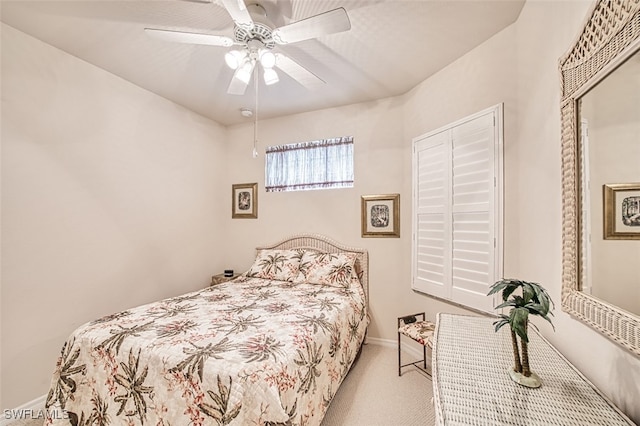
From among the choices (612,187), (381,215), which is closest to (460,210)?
(381,215)

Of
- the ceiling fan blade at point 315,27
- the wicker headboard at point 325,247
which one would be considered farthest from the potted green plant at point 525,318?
the wicker headboard at point 325,247

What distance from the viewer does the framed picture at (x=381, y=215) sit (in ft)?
9.82

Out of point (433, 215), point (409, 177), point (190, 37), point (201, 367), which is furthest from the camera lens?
point (409, 177)

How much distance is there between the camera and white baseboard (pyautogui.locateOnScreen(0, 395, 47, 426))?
1.82 meters

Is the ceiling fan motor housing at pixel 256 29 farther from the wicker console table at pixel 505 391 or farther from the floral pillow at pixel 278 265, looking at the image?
the floral pillow at pixel 278 265

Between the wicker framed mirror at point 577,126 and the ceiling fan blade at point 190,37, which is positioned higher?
the ceiling fan blade at point 190,37

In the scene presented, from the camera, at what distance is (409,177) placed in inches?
114

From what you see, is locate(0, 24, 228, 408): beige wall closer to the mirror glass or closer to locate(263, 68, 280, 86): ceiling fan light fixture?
locate(263, 68, 280, 86): ceiling fan light fixture

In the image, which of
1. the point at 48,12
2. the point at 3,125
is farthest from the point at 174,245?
the point at 48,12

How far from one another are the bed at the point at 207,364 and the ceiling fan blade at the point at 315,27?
1.82m

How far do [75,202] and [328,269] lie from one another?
2383 millimetres

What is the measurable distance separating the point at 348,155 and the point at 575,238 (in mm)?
2414

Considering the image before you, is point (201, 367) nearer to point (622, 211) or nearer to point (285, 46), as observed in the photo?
point (622, 211)

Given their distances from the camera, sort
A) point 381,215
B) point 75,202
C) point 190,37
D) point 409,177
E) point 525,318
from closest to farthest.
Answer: point 525,318 < point 190,37 < point 75,202 < point 409,177 < point 381,215
